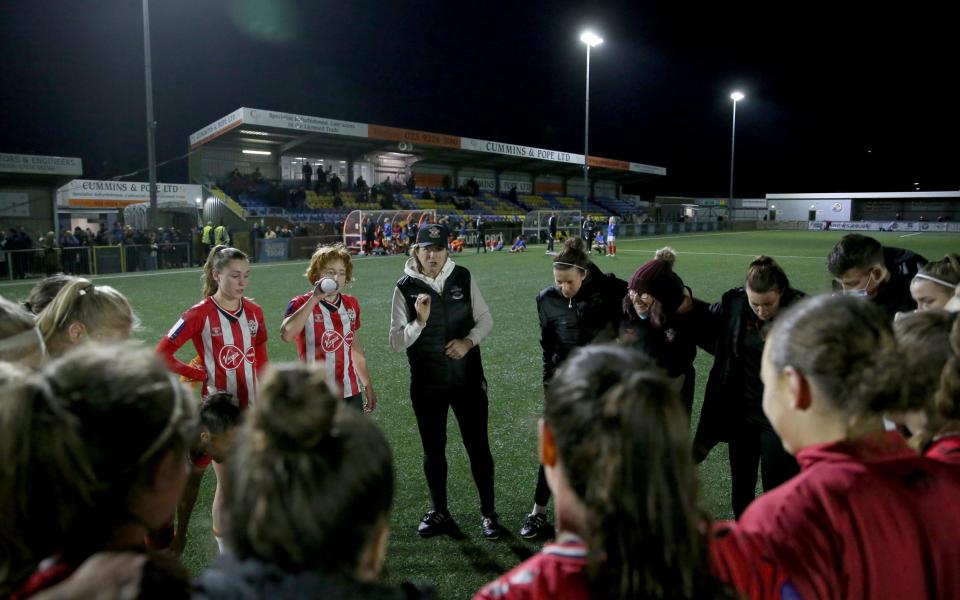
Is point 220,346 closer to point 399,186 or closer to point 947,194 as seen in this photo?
point 399,186

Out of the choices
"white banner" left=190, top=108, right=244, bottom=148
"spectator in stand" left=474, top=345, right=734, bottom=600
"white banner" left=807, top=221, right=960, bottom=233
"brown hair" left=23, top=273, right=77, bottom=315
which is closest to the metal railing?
"white banner" left=190, top=108, right=244, bottom=148

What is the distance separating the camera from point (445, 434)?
12.6 feet

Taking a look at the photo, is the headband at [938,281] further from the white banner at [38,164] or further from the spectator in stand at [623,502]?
the white banner at [38,164]

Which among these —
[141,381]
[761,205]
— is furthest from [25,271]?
[761,205]

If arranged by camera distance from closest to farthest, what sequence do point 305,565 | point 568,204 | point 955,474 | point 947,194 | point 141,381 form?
point 305,565 → point 141,381 → point 955,474 → point 568,204 → point 947,194

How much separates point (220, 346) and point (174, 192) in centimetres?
3068

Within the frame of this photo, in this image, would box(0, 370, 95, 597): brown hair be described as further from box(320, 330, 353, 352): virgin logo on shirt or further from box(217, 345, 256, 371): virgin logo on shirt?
box(320, 330, 353, 352): virgin logo on shirt

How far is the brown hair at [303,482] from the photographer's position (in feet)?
3.37

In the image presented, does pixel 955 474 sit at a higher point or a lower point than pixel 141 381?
lower

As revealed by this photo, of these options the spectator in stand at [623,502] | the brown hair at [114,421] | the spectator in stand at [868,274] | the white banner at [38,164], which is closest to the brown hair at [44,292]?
the brown hair at [114,421]

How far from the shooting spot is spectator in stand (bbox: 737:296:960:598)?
1289 mm

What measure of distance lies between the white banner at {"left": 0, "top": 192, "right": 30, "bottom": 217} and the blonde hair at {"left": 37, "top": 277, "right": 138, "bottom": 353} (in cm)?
2942

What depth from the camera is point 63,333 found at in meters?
2.62

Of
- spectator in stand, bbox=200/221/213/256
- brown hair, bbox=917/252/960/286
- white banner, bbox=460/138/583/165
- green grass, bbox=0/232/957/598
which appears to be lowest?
green grass, bbox=0/232/957/598
